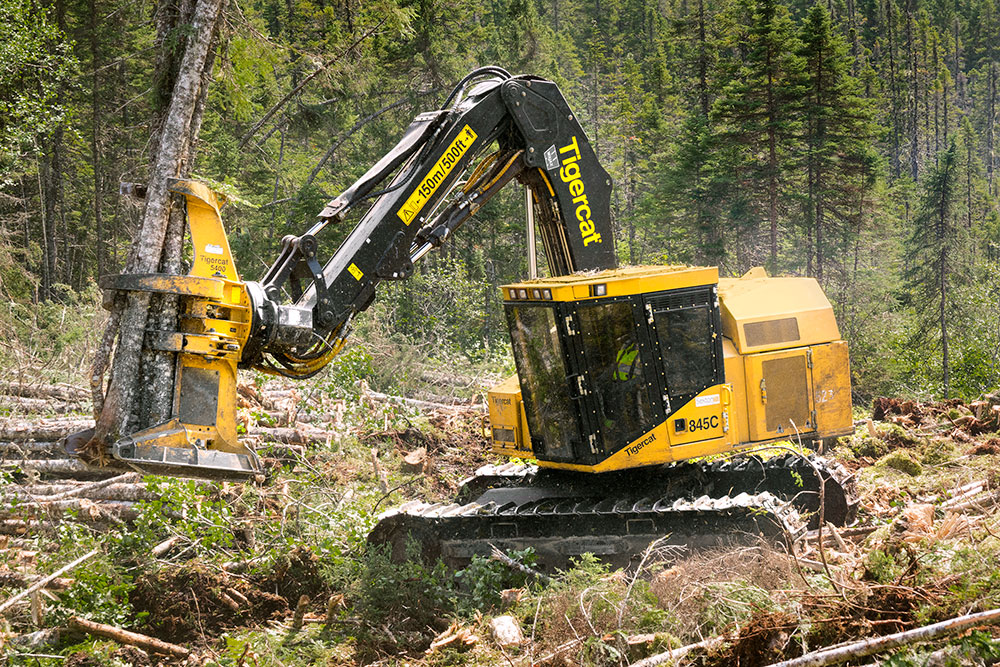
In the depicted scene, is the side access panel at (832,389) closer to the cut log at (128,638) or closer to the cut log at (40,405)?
the cut log at (128,638)

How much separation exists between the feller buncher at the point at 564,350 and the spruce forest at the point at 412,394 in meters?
0.35

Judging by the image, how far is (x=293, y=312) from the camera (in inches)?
253

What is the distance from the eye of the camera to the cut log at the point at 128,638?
6641 mm

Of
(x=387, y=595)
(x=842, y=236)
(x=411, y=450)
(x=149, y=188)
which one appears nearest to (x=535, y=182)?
(x=149, y=188)

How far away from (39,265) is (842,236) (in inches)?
1070

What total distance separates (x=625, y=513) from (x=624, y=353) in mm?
1308

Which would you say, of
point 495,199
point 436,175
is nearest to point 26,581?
point 436,175

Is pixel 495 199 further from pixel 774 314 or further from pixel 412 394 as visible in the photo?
pixel 774 314

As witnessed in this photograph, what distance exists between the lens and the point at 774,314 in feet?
27.6

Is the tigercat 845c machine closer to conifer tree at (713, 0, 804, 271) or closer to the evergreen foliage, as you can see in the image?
the evergreen foliage

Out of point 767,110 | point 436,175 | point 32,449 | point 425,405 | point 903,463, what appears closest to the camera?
point 436,175

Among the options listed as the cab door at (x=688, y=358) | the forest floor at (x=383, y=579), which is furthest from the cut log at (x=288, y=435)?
the cab door at (x=688, y=358)

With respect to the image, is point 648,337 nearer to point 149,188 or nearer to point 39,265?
point 149,188

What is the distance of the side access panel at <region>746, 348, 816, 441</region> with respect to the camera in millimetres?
8219
